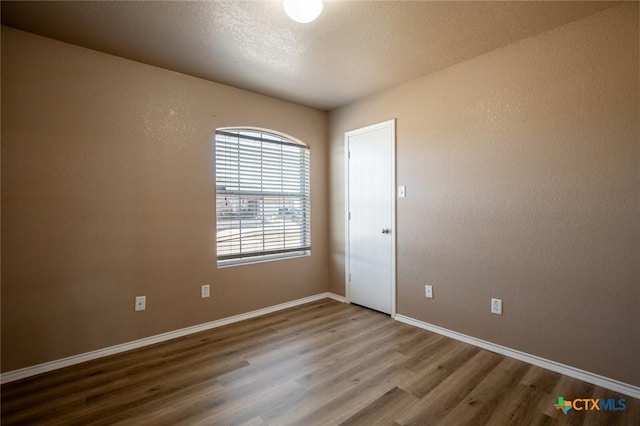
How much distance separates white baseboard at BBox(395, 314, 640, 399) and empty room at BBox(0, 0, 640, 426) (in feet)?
0.05

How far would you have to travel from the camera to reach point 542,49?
2.25 metres

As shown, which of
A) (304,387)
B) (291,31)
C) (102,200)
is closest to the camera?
(304,387)

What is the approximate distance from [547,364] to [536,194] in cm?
128

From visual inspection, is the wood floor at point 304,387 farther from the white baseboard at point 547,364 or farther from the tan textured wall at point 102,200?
the tan textured wall at point 102,200

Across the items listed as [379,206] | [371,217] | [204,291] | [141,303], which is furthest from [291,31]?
[141,303]

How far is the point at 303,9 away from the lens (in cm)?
184

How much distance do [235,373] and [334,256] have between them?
2.10m

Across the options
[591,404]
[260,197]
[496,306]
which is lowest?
[591,404]

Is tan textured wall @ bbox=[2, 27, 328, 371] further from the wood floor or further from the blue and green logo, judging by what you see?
the blue and green logo

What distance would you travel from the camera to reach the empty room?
1934 millimetres

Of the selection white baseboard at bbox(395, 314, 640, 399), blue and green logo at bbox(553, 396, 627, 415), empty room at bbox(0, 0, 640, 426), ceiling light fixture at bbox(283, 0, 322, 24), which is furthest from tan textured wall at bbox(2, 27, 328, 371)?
blue and green logo at bbox(553, 396, 627, 415)

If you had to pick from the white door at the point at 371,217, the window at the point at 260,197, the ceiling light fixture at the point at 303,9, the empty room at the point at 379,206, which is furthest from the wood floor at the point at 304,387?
the ceiling light fixture at the point at 303,9

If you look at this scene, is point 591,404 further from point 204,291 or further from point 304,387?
point 204,291

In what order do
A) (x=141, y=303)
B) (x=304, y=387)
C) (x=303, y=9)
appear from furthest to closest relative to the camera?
1. (x=141, y=303)
2. (x=304, y=387)
3. (x=303, y=9)
